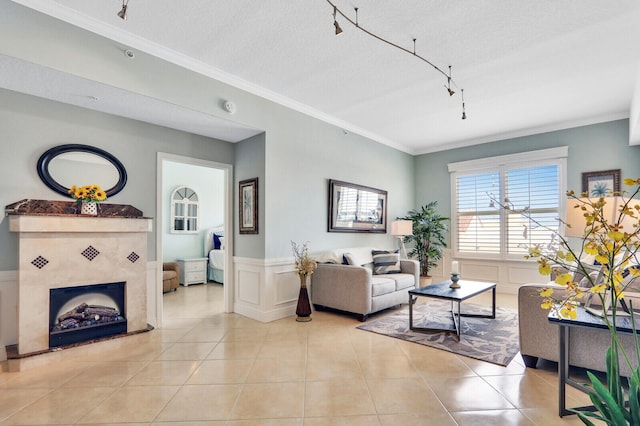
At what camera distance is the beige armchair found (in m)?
5.98

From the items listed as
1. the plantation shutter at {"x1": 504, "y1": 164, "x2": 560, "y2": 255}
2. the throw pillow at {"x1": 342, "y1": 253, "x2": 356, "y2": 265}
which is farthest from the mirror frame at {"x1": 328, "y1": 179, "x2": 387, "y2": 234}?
the plantation shutter at {"x1": 504, "y1": 164, "x2": 560, "y2": 255}

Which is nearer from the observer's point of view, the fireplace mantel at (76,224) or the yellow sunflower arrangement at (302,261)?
the fireplace mantel at (76,224)

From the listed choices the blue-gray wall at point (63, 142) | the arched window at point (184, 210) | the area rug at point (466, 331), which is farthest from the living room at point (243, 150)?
the arched window at point (184, 210)

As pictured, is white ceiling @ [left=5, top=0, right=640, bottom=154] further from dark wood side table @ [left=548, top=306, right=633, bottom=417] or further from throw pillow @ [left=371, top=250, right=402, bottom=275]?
dark wood side table @ [left=548, top=306, right=633, bottom=417]

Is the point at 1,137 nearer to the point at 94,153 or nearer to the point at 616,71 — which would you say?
the point at 94,153

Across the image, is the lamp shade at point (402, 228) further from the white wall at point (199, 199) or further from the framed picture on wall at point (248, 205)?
the white wall at point (199, 199)

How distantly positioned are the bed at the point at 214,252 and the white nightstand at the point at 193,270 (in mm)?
166

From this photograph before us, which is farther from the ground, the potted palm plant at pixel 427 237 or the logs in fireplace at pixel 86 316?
the potted palm plant at pixel 427 237

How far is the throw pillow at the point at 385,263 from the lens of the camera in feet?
16.7

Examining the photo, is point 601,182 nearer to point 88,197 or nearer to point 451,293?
point 451,293

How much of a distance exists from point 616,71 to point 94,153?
5709 mm

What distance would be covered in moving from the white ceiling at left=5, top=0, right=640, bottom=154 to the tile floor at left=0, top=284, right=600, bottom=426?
8.09ft

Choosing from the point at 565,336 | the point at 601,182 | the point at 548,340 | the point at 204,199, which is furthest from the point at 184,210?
the point at 601,182

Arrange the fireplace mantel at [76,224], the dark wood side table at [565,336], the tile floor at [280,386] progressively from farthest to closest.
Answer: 1. the fireplace mantel at [76,224]
2. the tile floor at [280,386]
3. the dark wood side table at [565,336]
